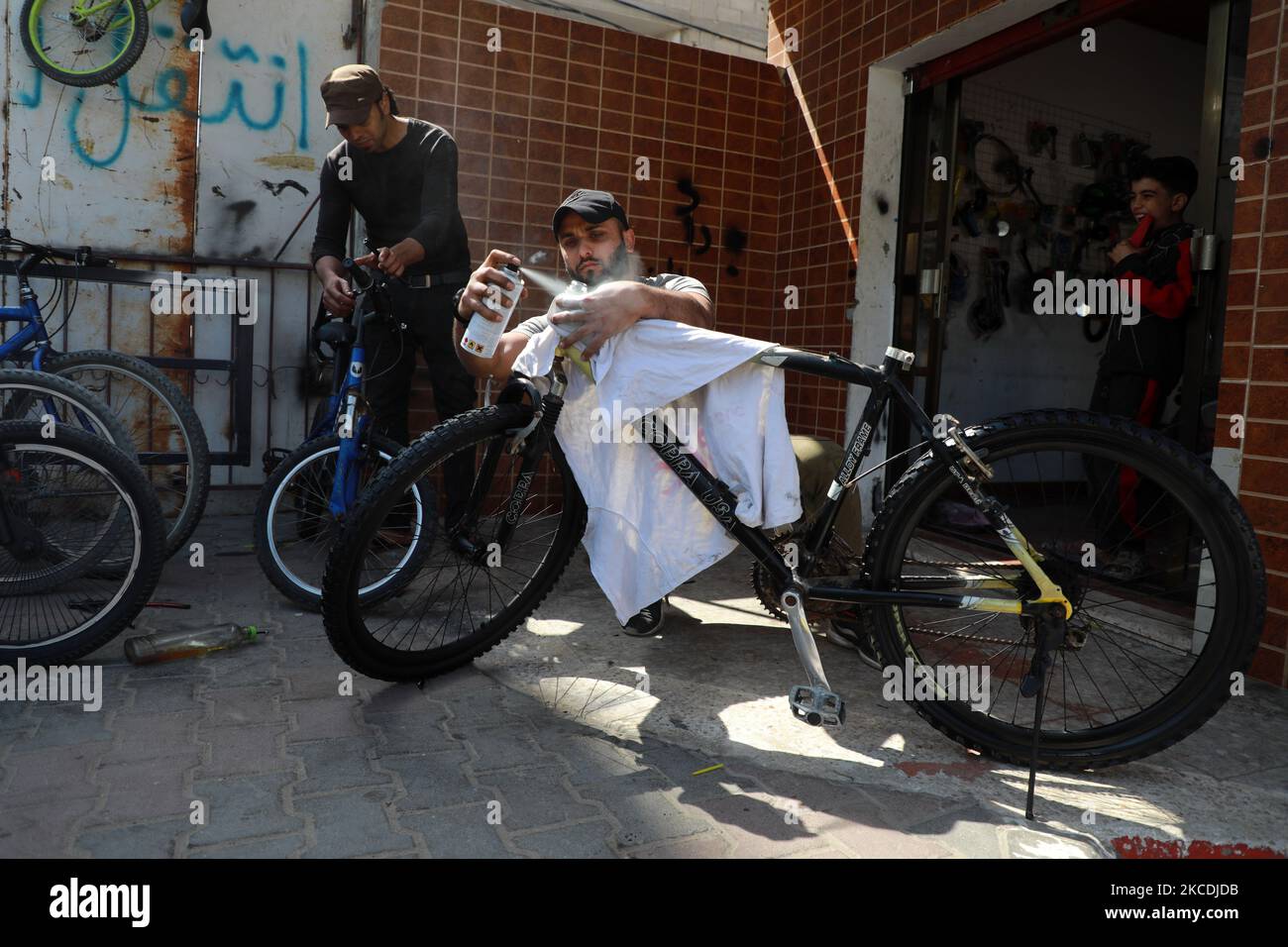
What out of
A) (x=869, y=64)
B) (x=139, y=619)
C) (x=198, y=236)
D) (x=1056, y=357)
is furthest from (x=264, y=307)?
(x=1056, y=357)

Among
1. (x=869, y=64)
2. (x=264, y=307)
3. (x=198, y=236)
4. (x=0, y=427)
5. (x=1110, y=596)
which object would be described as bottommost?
(x=1110, y=596)

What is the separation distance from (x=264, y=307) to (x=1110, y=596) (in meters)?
4.62

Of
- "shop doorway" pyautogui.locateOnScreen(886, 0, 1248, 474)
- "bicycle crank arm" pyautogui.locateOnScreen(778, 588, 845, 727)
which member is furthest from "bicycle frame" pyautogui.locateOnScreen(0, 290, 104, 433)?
"shop doorway" pyautogui.locateOnScreen(886, 0, 1248, 474)

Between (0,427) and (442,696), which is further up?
(0,427)

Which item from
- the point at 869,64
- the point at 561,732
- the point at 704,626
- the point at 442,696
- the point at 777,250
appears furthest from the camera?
the point at 777,250

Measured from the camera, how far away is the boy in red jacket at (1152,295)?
3.91m

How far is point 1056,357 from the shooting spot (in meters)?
7.75

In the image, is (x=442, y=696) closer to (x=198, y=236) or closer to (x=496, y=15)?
(x=198, y=236)

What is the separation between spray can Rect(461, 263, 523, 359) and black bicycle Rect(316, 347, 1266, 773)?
0.20 m

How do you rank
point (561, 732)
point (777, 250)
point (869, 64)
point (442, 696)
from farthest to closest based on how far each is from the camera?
point (777, 250) < point (869, 64) < point (442, 696) < point (561, 732)

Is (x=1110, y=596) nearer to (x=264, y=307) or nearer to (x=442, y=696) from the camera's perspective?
(x=442, y=696)

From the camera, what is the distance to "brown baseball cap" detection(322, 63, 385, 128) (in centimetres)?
395

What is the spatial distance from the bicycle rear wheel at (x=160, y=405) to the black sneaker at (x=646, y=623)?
6.22ft
